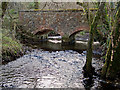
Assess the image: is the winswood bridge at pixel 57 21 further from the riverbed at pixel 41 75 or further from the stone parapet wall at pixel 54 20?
the riverbed at pixel 41 75

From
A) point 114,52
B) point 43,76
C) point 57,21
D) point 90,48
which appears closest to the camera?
point 114,52

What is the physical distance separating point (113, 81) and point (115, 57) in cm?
72

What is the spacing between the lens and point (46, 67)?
A: 5.90m

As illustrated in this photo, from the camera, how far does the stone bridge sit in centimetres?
998

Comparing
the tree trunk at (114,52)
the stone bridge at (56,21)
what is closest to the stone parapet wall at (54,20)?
the stone bridge at (56,21)

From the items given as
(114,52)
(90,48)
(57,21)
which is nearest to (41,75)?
(90,48)

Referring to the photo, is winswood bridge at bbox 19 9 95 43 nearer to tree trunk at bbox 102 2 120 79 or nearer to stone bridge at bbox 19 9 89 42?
stone bridge at bbox 19 9 89 42

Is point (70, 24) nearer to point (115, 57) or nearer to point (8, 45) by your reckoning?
point (8, 45)

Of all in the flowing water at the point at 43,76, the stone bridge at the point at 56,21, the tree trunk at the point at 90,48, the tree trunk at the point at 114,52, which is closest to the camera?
the tree trunk at the point at 114,52

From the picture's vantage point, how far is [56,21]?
10938mm

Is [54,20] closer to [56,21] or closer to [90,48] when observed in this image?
[56,21]

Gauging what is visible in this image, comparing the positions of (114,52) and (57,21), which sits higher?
(57,21)

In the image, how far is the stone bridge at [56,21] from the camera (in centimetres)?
998

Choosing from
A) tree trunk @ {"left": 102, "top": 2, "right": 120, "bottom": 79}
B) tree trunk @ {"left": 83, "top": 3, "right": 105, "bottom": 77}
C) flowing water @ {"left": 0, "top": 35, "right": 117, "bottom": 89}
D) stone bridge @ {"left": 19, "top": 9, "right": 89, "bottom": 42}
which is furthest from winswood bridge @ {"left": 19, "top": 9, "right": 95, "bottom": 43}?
tree trunk @ {"left": 102, "top": 2, "right": 120, "bottom": 79}
